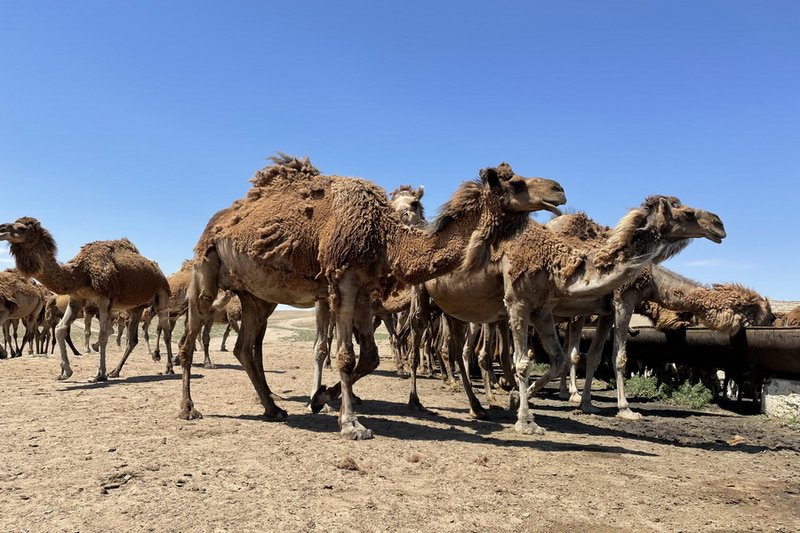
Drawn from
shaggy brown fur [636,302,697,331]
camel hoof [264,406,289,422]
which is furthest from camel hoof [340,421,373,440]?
shaggy brown fur [636,302,697,331]

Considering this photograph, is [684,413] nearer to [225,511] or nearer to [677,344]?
[677,344]

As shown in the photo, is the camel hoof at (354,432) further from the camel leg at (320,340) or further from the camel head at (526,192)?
the camel head at (526,192)

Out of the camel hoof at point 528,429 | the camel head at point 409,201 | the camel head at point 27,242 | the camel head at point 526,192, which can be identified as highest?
the camel head at point 409,201

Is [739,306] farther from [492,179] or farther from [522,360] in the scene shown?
[492,179]

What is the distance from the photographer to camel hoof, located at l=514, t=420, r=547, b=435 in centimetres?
773

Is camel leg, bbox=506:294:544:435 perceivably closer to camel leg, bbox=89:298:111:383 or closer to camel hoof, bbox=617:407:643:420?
camel hoof, bbox=617:407:643:420

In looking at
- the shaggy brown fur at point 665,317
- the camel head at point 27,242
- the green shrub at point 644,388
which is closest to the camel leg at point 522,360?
the shaggy brown fur at point 665,317

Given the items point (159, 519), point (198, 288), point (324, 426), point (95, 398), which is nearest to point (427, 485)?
point (159, 519)

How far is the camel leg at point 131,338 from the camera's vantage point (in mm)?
13244

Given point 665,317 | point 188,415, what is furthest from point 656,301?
point 188,415

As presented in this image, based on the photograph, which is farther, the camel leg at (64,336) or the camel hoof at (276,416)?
the camel leg at (64,336)

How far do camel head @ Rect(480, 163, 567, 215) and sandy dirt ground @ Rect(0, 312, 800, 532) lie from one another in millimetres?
2973

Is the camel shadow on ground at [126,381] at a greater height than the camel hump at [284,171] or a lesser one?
lesser

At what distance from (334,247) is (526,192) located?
8.39 feet
